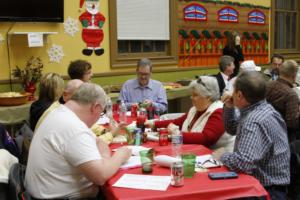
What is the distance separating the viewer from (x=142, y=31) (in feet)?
21.5

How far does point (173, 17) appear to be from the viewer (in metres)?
6.93

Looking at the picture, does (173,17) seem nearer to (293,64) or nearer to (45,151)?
(293,64)

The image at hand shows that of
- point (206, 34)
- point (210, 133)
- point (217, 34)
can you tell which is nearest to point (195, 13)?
point (206, 34)

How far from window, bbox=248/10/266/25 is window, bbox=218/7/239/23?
0.48m

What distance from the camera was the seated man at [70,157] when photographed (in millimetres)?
1969

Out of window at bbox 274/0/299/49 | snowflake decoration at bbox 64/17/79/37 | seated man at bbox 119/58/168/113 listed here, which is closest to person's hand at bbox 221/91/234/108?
seated man at bbox 119/58/168/113

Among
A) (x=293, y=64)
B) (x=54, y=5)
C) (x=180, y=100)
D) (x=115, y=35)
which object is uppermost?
(x=54, y=5)

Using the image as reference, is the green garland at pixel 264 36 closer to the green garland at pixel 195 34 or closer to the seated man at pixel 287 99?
the green garland at pixel 195 34

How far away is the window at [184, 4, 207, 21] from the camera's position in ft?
23.6

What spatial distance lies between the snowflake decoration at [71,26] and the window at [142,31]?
0.64 meters

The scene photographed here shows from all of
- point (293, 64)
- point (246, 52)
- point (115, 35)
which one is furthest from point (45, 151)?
point (246, 52)

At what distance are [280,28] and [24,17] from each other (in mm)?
6932

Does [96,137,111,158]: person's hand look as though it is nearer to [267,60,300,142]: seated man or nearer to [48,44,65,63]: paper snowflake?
[267,60,300,142]: seated man

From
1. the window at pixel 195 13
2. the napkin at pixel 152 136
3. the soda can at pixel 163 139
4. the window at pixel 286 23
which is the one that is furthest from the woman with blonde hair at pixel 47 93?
the window at pixel 286 23
